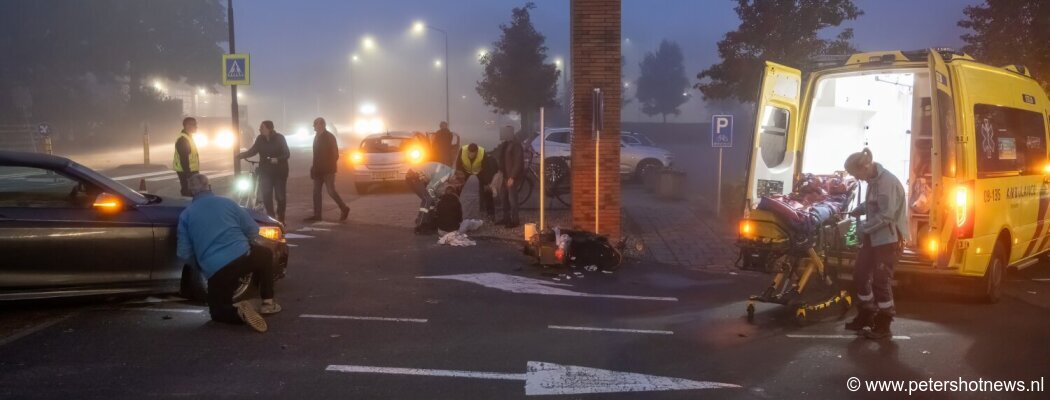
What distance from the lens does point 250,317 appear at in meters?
6.64

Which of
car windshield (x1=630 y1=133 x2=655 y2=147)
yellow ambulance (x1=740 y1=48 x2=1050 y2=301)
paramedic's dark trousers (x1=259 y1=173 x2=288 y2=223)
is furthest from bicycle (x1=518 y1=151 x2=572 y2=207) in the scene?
car windshield (x1=630 y1=133 x2=655 y2=147)

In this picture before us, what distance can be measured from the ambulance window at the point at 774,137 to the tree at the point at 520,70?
31187mm

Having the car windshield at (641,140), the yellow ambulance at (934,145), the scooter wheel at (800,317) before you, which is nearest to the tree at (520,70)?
the car windshield at (641,140)

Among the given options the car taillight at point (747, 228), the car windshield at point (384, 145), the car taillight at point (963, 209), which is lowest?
the car taillight at point (747, 228)

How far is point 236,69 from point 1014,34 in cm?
1674

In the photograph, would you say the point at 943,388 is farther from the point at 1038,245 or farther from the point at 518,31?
the point at 518,31

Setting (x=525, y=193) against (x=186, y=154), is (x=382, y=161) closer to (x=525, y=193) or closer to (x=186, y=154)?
(x=525, y=193)

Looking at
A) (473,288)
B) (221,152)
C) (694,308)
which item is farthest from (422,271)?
(221,152)

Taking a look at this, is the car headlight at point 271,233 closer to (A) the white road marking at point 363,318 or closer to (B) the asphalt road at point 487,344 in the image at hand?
(B) the asphalt road at point 487,344

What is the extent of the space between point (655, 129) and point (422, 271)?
51.8 meters

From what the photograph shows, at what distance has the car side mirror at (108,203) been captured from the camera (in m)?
7.01

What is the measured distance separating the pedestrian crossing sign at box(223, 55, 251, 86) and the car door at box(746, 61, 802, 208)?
10.2 meters

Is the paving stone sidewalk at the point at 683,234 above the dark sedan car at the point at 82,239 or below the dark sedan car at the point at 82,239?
below

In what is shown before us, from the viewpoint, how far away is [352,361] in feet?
19.6
